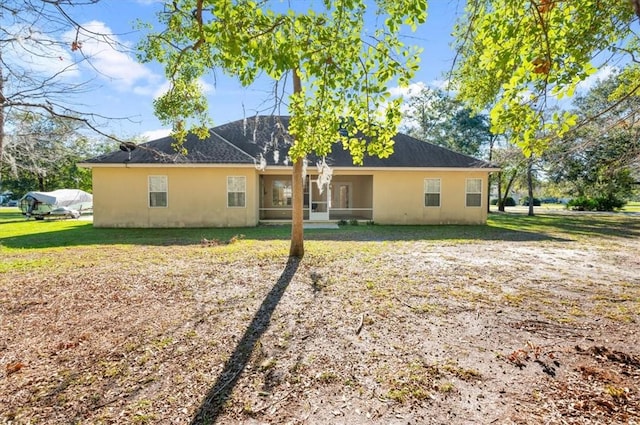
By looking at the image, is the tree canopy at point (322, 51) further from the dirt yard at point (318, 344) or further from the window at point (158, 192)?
the window at point (158, 192)

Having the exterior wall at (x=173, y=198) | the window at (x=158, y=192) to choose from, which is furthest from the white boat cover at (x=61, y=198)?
the window at (x=158, y=192)

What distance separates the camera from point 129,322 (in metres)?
4.02

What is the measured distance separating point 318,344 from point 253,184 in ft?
38.5

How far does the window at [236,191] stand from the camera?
14484mm

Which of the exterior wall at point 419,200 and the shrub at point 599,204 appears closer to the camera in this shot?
the exterior wall at point 419,200

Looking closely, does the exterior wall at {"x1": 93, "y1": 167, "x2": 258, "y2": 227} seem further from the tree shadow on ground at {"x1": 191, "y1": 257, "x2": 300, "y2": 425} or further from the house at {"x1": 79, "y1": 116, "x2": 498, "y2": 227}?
the tree shadow on ground at {"x1": 191, "y1": 257, "x2": 300, "y2": 425}

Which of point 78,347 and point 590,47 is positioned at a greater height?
point 590,47

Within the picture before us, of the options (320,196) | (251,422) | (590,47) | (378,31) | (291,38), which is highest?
(590,47)

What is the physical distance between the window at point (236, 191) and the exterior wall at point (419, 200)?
6.25m

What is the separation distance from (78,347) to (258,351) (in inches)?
73.5

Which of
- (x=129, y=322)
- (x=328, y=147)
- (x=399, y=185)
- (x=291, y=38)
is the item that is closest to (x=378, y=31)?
(x=291, y=38)

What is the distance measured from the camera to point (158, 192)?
14391 millimetres

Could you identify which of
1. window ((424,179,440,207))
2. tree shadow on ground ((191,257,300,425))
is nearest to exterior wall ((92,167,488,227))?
window ((424,179,440,207))

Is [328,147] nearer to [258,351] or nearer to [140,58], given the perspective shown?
[258,351]
